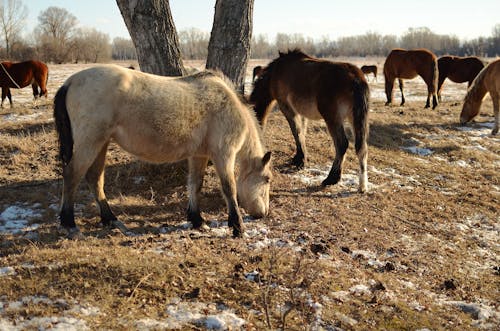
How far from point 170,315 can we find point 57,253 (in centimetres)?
155

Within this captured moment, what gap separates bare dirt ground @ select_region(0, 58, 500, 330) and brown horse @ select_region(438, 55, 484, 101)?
10717mm

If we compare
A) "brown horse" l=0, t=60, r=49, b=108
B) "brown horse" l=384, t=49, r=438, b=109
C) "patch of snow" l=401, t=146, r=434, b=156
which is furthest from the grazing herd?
"brown horse" l=0, t=60, r=49, b=108

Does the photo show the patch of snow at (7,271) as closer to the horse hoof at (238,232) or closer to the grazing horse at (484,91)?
the horse hoof at (238,232)

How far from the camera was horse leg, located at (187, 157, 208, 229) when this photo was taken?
221 inches

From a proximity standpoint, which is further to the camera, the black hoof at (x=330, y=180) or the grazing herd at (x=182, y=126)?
the black hoof at (x=330, y=180)

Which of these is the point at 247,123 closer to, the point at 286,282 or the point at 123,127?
the point at 123,127

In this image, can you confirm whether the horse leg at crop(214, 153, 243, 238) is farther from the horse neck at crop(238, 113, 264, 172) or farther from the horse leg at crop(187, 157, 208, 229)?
the horse leg at crop(187, 157, 208, 229)

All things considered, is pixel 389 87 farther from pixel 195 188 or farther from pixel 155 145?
pixel 155 145

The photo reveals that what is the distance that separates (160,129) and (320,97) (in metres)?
3.30

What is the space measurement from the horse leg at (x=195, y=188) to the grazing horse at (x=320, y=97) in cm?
254

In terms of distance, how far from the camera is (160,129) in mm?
4836

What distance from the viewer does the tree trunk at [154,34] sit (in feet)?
21.7

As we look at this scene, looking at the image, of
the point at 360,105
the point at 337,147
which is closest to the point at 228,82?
the point at 360,105

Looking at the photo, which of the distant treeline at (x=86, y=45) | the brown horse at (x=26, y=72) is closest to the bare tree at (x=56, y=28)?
the distant treeline at (x=86, y=45)
